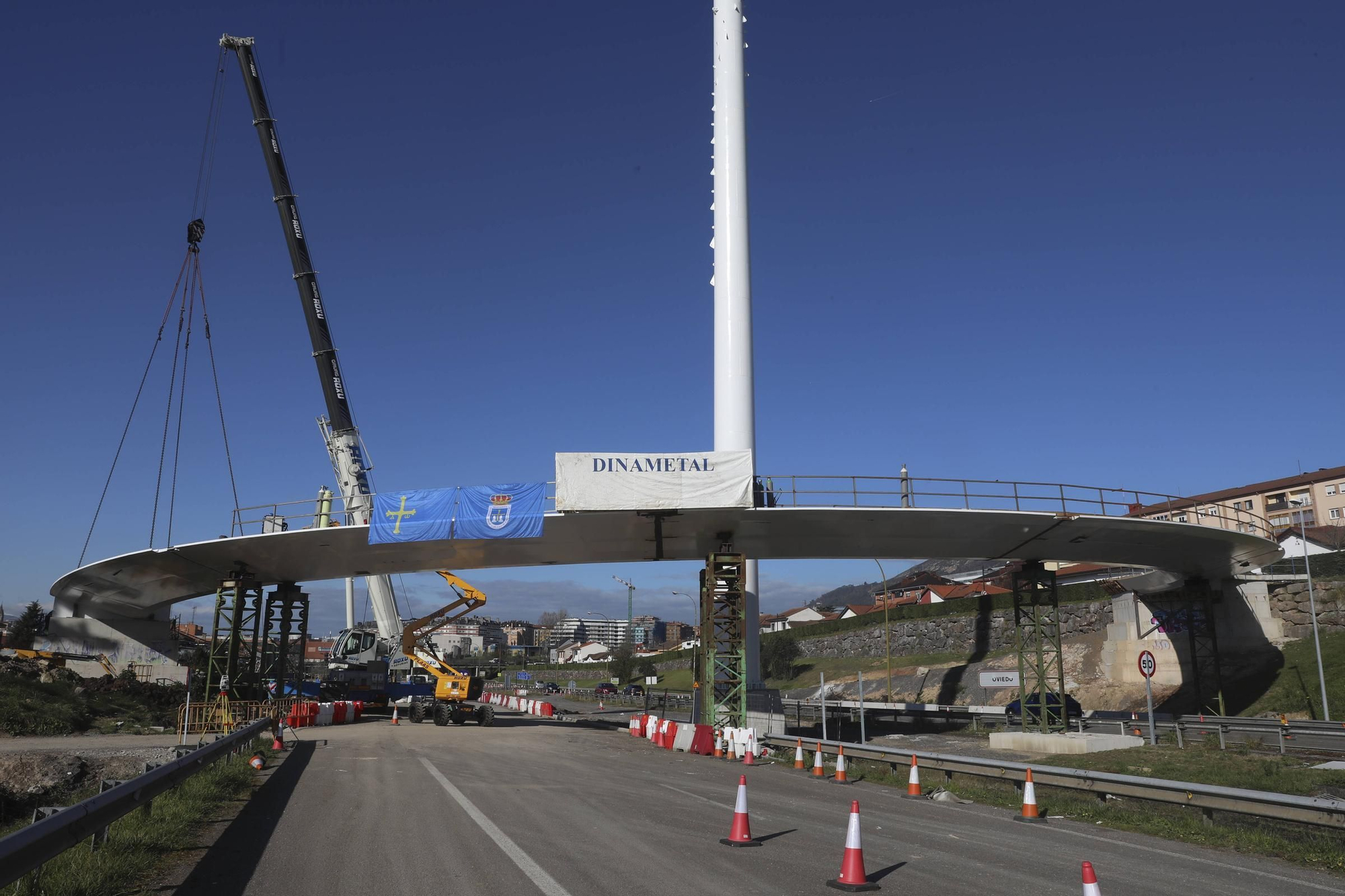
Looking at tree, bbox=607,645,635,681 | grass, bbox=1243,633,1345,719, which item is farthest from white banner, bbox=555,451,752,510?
tree, bbox=607,645,635,681

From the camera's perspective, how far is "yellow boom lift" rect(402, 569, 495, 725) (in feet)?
132

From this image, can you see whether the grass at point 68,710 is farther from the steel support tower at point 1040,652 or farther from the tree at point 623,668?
the tree at point 623,668

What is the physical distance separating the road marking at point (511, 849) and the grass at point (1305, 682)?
122 ft

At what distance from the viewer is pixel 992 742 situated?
32250mm

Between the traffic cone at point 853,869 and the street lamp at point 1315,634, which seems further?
the street lamp at point 1315,634

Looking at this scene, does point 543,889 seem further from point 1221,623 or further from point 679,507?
point 1221,623

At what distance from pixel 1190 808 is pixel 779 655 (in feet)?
242

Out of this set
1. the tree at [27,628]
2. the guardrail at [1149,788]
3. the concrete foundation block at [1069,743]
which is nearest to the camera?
the guardrail at [1149,788]

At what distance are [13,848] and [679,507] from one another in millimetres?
24005

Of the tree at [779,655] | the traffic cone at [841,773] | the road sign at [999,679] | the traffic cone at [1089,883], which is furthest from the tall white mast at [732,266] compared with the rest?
the tree at [779,655]

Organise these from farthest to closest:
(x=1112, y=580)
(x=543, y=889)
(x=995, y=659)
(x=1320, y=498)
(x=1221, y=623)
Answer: (x=1320, y=498) < (x=995, y=659) < (x=1112, y=580) < (x=1221, y=623) < (x=543, y=889)

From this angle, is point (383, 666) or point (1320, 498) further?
point (1320, 498)

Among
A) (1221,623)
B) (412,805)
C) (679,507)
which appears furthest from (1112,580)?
(412,805)

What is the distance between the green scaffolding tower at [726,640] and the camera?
31.4m
